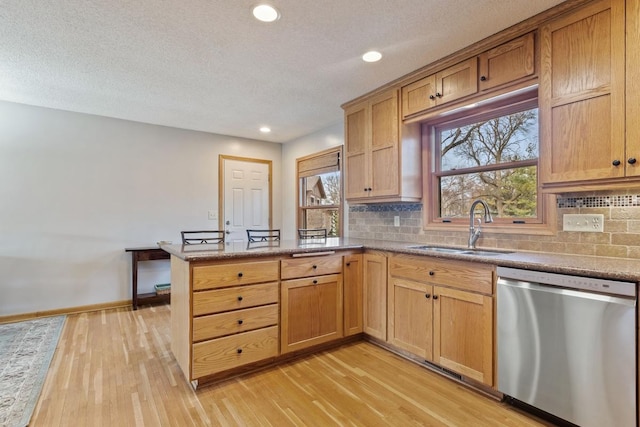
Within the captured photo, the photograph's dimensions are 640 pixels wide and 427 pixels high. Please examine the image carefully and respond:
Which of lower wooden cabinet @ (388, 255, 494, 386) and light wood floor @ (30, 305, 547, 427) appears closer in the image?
light wood floor @ (30, 305, 547, 427)

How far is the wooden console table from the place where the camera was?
3.92 metres

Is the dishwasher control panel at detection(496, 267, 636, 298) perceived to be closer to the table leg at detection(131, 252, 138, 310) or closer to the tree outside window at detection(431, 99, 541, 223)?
the tree outside window at detection(431, 99, 541, 223)

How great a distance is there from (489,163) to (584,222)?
32.8 inches

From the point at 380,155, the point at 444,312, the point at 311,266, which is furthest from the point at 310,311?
the point at 380,155

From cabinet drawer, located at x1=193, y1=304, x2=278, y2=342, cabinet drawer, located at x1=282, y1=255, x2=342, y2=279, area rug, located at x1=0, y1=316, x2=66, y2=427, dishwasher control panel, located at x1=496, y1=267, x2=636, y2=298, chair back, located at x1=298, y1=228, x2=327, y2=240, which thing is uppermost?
chair back, located at x1=298, y1=228, x2=327, y2=240

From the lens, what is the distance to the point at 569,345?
163 centimetres

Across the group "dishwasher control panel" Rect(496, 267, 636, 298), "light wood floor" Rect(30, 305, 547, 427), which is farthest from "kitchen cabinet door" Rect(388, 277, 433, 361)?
"dishwasher control panel" Rect(496, 267, 636, 298)

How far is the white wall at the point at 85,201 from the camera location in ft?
11.6

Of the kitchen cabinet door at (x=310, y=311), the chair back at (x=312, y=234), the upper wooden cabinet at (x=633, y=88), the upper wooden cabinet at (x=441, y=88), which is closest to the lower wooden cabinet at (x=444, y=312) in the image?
the kitchen cabinet door at (x=310, y=311)

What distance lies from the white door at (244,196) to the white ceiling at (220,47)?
1477 millimetres

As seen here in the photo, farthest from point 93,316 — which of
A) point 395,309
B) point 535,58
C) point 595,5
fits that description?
point 595,5

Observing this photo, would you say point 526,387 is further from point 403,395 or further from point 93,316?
point 93,316

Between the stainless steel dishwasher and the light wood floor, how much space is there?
242 mm

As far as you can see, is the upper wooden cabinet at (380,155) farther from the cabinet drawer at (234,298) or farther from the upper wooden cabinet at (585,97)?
the cabinet drawer at (234,298)
